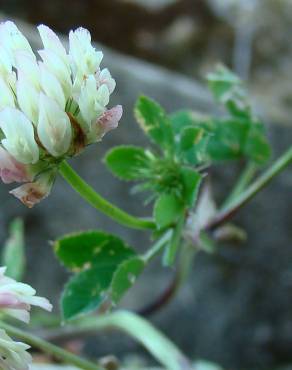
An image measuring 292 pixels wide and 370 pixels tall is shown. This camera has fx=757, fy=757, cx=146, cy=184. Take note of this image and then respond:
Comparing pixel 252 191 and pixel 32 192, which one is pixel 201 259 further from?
pixel 32 192

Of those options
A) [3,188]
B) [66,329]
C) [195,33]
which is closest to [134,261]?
[66,329]

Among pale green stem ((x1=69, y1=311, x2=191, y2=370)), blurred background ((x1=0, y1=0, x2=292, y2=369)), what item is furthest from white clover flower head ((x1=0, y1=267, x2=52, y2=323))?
blurred background ((x1=0, y1=0, x2=292, y2=369))

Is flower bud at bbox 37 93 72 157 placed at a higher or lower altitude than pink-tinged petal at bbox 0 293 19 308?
higher

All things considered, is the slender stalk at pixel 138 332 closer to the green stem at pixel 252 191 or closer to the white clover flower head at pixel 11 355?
the green stem at pixel 252 191

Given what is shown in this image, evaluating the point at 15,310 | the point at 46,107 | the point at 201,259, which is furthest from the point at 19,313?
the point at 201,259

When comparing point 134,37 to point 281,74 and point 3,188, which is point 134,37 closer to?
point 281,74

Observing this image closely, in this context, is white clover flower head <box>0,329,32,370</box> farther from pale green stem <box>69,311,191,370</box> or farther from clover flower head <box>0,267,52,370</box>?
pale green stem <box>69,311,191,370</box>
